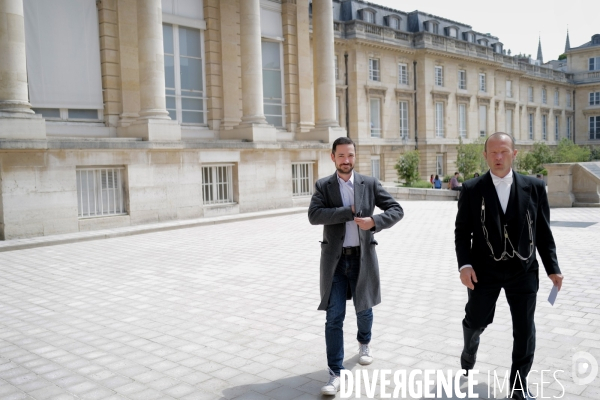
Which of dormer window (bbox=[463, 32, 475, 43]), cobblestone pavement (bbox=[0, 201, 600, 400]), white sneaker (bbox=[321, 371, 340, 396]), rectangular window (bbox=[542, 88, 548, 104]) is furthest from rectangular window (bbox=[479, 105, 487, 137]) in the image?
white sneaker (bbox=[321, 371, 340, 396])

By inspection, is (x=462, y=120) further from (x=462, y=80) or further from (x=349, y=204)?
(x=349, y=204)

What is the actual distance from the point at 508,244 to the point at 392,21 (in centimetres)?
4349

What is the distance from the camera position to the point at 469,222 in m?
4.24

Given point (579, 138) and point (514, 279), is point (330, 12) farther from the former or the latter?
point (579, 138)

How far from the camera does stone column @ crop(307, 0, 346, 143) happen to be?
23344 mm

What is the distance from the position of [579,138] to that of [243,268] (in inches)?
2597

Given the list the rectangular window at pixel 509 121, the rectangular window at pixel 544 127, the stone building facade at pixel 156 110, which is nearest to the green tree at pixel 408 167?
→ the stone building facade at pixel 156 110

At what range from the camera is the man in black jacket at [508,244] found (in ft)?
13.3

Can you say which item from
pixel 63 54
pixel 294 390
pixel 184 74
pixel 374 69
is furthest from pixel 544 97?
pixel 294 390

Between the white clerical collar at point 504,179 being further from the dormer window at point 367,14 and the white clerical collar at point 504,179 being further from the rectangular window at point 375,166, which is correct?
the dormer window at point 367,14

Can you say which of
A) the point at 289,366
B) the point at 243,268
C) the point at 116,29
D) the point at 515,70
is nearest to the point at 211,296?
the point at 243,268

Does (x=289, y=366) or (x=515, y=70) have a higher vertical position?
(x=515, y=70)

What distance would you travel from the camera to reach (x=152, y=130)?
16.8m

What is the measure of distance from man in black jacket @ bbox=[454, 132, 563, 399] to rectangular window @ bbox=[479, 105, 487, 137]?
158 feet
